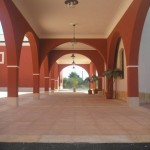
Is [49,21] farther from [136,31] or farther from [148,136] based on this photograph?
[148,136]

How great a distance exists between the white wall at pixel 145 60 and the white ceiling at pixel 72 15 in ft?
4.37

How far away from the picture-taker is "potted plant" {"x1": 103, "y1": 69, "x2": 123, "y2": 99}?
16.3 meters

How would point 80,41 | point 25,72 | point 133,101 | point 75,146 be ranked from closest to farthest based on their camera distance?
point 75,146
point 133,101
point 80,41
point 25,72

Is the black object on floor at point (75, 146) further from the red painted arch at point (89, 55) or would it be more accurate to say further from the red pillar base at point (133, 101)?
the red painted arch at point (89, 55)

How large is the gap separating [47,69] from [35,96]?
6.36 metres

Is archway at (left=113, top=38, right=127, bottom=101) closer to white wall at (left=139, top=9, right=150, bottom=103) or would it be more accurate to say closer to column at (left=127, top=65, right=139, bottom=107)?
white wall at (left=139, top=9, right=150, bottom=103)

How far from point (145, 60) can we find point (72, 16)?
3.96 metres

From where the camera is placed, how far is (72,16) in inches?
555

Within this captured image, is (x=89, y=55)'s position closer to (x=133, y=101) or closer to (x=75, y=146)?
(x=133, y=101)

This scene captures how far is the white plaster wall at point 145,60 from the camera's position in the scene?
520 inches

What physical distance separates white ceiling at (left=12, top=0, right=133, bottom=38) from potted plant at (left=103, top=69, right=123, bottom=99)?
91.8 inches

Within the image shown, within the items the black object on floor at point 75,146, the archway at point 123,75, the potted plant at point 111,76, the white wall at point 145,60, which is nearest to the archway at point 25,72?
the potted plant at point 111,76

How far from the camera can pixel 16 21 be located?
11.6 metres

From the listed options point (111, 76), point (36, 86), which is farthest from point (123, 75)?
point (36, 86)
